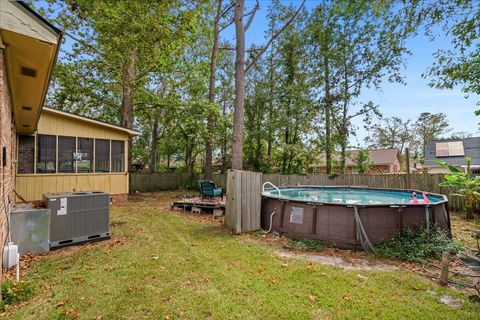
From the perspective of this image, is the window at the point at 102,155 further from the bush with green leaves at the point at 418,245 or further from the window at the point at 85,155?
the bush with green leaves at the point at 418,245

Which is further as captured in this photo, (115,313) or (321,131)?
(321,131)

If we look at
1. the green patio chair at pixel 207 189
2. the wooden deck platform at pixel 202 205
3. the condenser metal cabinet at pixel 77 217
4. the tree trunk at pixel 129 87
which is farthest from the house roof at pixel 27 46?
the tree trunk at pixel 129 87

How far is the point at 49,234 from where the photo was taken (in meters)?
4.75

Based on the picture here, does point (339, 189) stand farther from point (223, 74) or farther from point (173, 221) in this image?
point (223, 74)

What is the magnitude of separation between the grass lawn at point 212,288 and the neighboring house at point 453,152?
2316cm

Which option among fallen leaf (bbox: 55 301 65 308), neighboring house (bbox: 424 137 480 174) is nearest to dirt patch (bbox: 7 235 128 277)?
fallen leaf (bbox: 55 301 65 308)

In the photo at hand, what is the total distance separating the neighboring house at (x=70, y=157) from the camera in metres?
8.85

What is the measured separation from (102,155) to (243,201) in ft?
25.8

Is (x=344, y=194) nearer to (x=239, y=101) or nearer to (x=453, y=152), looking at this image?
(x=239, y=101)

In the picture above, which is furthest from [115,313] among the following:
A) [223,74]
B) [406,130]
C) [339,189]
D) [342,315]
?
[406,130]

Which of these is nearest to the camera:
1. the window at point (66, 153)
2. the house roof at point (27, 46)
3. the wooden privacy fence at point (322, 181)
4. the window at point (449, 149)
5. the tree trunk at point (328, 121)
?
the house roof at point (27, 46)

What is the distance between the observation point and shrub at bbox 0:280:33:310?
2.93 m

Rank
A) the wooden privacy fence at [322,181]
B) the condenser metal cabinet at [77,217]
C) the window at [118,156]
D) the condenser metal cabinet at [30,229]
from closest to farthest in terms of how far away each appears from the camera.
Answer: the condenser metal cabinet at [30,229] → the condenser metal cabinet at [77,217] → the wooden privacy fence at [322,181] → the window at [118,156]

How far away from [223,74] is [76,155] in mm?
15397
